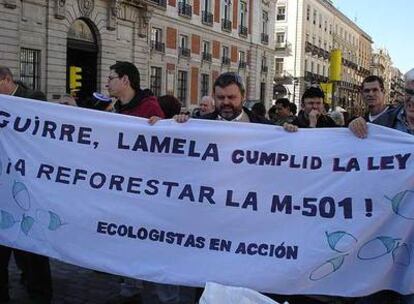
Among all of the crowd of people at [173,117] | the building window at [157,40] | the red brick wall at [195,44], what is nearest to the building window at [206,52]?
the red brick wall at [195,44]

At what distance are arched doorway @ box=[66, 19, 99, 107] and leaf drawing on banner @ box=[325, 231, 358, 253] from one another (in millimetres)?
23204

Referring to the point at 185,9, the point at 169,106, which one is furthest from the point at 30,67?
the point at 169,106

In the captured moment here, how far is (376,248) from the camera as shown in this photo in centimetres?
353

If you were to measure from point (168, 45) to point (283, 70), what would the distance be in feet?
100

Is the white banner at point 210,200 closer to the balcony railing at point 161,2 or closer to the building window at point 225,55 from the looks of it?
the balcony railing at point 161,2

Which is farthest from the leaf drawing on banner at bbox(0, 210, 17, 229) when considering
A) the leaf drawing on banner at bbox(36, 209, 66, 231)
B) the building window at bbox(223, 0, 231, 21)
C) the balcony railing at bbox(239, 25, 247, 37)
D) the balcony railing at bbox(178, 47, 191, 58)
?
the balcony railing at bbox(239, 25, 247, 37)

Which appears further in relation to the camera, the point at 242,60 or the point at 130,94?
the point at 242,60

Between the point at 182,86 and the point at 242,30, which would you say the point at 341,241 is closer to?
the point at 182,86

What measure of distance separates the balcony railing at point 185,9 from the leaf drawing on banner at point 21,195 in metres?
32.7

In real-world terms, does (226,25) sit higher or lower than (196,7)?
lower

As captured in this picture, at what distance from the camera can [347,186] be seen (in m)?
3.61

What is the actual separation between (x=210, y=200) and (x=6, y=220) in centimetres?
162

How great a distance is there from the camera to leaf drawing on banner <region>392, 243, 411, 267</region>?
350cm

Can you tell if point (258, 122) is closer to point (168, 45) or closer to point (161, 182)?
point (161, 182)
